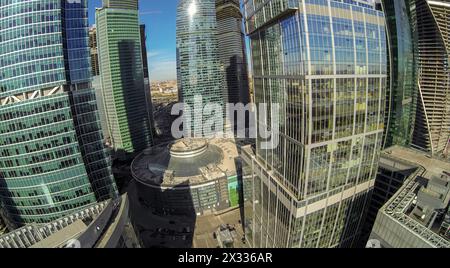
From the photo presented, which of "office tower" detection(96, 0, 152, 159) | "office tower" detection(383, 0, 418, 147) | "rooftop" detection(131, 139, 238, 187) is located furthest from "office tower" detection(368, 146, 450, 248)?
"office tower" detection(96, 0, 152, 159)

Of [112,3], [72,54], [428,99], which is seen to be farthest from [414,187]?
[112,3]

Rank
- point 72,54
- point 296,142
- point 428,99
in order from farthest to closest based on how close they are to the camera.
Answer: point 428,99, point 72,54, point 296,142

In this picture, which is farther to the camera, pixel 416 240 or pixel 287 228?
pixel 287 228

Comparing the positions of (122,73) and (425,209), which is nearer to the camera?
(425,209)

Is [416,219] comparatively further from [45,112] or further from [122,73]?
[122,73]

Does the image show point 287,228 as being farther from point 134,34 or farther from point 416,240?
point 134,34

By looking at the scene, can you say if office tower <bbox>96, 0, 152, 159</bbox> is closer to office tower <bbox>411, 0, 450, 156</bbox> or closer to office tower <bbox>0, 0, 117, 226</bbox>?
office tower <bbox>0, 0, 117, 226</bbox>

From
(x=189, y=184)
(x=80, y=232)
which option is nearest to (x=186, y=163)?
(x=189, y=184)
